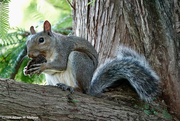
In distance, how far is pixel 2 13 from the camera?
154cm

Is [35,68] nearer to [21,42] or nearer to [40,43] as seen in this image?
[40,43]

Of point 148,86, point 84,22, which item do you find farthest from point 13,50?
point 148,86

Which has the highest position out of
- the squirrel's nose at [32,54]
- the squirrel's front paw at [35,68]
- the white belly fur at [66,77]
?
the squirrel's nose at [32,54]

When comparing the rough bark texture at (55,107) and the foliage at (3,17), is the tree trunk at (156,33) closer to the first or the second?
the rough bark texture at (55,107)

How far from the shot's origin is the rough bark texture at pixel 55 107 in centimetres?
148

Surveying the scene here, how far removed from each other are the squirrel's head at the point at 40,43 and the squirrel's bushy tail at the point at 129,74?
1.90ft

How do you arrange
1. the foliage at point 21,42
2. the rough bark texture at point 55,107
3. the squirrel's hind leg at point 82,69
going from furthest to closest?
the foliage at point 21,42, the squirrel's hind leg at point 82,69, the rough bark texture at point 55,107

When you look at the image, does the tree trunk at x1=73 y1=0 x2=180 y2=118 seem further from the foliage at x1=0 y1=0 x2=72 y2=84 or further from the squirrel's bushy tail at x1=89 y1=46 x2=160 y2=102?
the foliage at x1=0 y1=0 x2=72 y2=84

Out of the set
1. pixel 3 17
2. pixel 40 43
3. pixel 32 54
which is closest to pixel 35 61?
pixel 32 54

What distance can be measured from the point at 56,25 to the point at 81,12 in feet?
1.64

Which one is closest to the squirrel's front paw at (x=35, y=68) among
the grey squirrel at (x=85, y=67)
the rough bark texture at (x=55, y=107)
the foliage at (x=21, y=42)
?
the grey squirrel at (x=85, y=67)

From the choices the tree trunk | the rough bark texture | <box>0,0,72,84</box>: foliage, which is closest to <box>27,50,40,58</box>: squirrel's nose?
<box>0,0,72,84</box>: foliage

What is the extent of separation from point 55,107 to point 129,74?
2.71 feet

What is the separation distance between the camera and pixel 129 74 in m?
2.14
